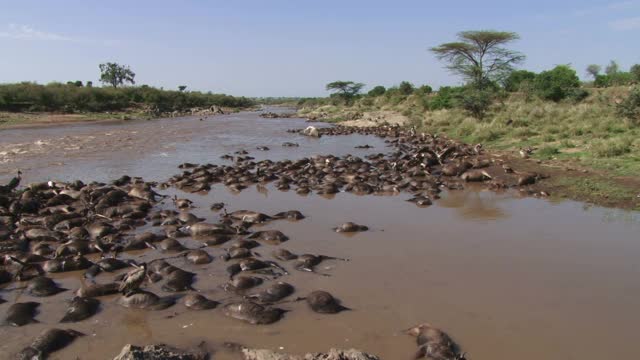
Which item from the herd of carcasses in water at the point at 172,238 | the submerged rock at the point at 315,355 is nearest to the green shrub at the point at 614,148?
the herd of carcasses in water at the point at 172,238

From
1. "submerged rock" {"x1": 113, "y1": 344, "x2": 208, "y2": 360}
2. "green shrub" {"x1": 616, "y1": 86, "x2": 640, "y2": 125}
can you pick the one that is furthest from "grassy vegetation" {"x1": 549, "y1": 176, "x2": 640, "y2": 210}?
"submerged rock" {"x1": 113, "y1": 344, "x2": 208, "y2": 360}

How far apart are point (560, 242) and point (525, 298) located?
8.76ft

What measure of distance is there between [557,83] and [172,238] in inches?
1311

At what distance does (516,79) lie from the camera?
43.9 metres

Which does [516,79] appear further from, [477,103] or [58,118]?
[58,118]

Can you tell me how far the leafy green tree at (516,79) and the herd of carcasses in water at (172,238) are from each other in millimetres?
27557

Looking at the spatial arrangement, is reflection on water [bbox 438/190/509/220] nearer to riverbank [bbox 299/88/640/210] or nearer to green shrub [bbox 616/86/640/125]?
riverbank [bbox 299/88/640/210]

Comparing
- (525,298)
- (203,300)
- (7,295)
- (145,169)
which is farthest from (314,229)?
(145,169)

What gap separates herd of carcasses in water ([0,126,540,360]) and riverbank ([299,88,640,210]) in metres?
1.41

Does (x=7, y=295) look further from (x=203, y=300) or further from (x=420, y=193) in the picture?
(x=420, y=193)

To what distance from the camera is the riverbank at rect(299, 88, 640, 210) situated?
38.1 ft

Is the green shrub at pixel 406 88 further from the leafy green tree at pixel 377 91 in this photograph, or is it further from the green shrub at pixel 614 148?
the green shrub at pixel 614 148

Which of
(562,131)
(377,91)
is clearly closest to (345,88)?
(377,91)

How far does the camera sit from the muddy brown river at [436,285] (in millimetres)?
5305
